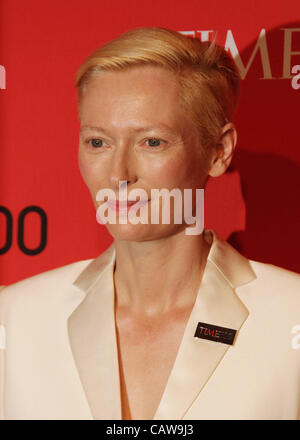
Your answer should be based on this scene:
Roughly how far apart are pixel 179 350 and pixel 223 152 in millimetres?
453

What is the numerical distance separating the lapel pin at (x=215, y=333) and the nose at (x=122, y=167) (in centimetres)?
35

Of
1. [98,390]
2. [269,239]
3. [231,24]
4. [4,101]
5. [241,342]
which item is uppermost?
[231,24]

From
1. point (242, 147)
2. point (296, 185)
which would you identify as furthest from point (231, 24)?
point (296, 185)

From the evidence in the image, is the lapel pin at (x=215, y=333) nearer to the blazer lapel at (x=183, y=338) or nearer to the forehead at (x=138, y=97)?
the blazer lapel at (x=183, y=338)

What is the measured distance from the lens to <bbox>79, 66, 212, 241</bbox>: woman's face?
1481 mm

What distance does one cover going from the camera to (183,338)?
1533mm

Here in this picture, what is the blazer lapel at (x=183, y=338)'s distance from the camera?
149 centimetres

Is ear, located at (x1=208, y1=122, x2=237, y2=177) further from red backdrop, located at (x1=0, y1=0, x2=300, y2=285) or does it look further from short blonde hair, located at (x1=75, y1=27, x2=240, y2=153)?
red backdrop, located at (x1=0, y1=0, x2=300, y2=285)

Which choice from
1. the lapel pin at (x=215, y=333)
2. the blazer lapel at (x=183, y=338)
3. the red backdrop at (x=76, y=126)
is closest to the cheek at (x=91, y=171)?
the blazer lapel at (x=183, y=338)

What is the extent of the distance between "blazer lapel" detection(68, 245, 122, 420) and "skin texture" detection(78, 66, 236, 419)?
33 millimetres

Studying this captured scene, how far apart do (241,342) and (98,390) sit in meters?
0.32

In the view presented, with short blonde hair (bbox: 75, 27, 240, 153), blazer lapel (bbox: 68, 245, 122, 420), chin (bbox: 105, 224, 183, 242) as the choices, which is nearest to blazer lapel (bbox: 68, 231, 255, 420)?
blazer lapel (bbox: 68, 245, 122, 420)

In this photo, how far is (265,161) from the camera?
6.68 feet

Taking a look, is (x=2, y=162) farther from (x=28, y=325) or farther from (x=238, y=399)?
(x=238, y=399)
